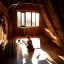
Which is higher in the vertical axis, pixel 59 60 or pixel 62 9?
pixel 62 9

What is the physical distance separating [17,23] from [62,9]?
6776 mm

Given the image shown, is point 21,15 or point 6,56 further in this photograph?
point 21,15

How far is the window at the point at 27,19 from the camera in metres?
11.1

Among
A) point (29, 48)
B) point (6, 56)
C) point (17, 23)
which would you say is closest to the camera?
point (6, 56)

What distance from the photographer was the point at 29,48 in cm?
668

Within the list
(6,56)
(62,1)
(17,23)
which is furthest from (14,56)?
(17,23)

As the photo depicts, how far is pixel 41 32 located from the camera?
11.2m

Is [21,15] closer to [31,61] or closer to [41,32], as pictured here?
[41,32]

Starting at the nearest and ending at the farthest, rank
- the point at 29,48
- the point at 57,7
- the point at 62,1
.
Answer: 1. the point at 62,1
2. the point at 57,7
3. the point at 29,48

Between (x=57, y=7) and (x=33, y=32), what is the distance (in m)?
6.39

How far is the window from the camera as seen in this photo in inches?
436

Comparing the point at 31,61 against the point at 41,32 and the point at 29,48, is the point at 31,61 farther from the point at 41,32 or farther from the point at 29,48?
the point at 41,32

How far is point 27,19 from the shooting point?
1119 centimetres

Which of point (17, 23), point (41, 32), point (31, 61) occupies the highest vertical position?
point (17, 23)
